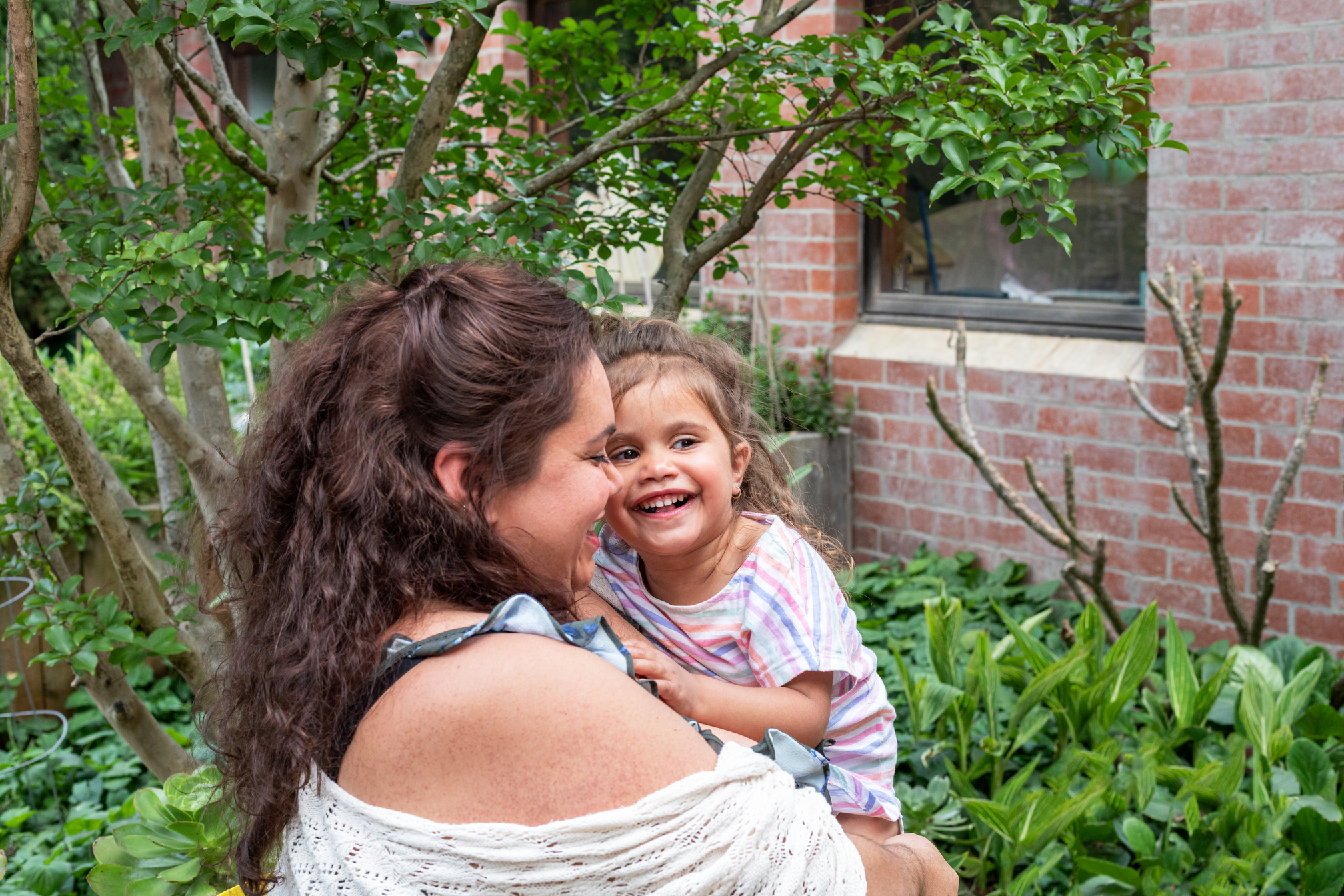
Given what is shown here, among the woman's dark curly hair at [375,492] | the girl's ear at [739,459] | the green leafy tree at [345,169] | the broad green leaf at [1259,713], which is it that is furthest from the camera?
the broad green leaf at [1259,713]

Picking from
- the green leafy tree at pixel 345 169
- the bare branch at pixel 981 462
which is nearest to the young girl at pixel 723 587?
the green leafy tree at pixel 345 169

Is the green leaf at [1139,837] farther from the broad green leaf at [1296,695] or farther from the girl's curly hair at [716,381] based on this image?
the girl's curly hair at [716,381]

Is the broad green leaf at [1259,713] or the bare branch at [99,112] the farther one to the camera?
the broad green leaf at [1259,713]

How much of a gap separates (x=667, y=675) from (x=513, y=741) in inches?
17.7

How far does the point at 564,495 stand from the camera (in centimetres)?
140

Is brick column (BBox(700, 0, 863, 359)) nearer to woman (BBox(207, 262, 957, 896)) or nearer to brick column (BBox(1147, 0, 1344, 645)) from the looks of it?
brick column (BBox(1147, 0, 1344, 645))

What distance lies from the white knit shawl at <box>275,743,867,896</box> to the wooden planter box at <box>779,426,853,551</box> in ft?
11.8

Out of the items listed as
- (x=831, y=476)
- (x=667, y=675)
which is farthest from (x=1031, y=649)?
(x=667, y=675)

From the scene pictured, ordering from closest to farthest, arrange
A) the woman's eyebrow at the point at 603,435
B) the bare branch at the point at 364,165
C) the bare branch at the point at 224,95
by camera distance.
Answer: the woman's eyebrow at the point at 603,435
the bare branch at the point at 224,95
the bare branch at the point at 364,165

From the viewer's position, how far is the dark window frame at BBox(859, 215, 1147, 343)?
4672 millimetres

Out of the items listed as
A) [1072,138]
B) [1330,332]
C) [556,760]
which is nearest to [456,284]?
[556,760]

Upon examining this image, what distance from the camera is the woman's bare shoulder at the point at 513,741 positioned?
3.86ft

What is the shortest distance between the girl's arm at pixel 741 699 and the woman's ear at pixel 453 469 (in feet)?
1.20

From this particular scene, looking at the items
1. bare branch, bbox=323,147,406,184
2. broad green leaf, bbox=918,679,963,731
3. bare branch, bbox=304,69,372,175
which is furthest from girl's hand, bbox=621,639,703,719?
broad green leaf, bbox=918,679,963,731
